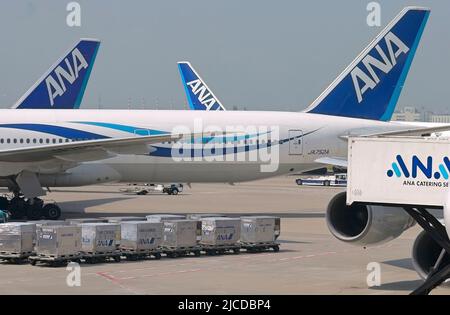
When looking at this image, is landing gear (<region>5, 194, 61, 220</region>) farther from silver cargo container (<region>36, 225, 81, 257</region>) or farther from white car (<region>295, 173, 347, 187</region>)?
white car (<region>295, 173, 347, 187</region>)

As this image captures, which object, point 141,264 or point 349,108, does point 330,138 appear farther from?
point 141,264

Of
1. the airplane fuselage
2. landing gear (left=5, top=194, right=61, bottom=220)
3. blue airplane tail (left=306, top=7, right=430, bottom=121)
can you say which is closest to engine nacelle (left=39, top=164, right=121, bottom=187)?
the airplane fuselage

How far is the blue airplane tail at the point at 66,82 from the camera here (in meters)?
51.8

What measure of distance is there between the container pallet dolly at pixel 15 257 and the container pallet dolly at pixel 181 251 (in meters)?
3.62

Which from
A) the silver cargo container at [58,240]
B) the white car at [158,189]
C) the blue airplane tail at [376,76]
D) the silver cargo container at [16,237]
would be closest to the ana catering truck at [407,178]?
the silver cargo container at [58,240]

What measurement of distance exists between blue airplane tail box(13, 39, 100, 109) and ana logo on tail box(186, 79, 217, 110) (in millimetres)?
19595

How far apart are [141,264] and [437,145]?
9.40 meters

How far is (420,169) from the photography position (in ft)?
48.2

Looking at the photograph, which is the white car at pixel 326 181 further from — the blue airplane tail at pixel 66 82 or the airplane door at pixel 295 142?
the airplane door at pixel 295 142

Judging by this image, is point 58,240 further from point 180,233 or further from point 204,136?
point 204,136

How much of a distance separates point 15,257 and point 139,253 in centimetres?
311
